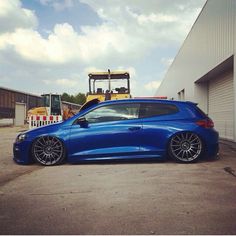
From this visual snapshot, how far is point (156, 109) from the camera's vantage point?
794 cm

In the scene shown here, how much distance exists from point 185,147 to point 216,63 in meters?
6.68

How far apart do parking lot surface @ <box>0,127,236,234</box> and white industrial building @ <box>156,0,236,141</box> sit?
19.8 feet

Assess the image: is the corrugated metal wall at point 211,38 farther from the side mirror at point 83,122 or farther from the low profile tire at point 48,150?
the low profile tire at point 48,150

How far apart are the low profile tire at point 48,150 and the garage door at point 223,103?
706 cm

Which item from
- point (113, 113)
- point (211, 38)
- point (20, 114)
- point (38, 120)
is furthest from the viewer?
point (20, 114)

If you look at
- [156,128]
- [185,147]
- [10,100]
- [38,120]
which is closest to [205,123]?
[185,147]

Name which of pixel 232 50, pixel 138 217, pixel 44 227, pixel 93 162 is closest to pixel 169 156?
pixel 93 162

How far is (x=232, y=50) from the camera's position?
11.4 m

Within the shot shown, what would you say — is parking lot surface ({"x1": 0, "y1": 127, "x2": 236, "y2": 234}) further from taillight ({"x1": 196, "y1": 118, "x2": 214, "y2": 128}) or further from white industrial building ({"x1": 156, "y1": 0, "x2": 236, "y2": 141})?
white industrial building ({"x1": 156, "y1": 0, "x2": 236, "y2": 141})

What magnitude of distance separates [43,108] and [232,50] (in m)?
17.3

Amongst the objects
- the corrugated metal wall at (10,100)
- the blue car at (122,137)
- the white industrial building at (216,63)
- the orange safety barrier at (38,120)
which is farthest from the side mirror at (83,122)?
the corrugated metal wall at (10,100)

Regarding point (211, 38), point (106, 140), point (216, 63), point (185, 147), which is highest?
point (211, 38)

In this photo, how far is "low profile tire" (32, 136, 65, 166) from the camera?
7715 millimetres

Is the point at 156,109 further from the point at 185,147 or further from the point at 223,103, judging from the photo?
the point at 223,103
